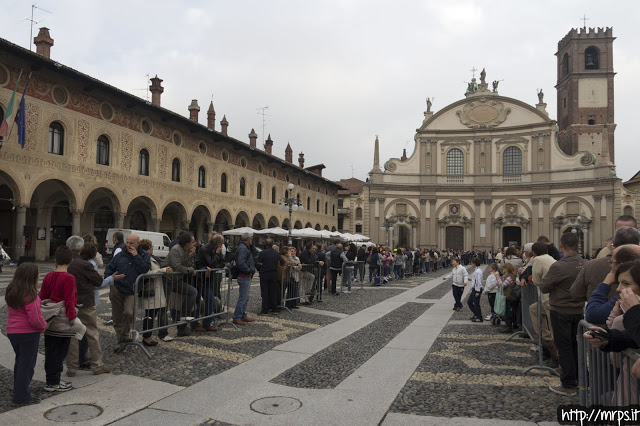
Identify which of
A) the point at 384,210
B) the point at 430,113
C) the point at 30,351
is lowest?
the point at 30,351

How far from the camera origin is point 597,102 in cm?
4966

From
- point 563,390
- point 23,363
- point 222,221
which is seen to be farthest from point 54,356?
point 222,221

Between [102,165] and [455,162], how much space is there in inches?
1447

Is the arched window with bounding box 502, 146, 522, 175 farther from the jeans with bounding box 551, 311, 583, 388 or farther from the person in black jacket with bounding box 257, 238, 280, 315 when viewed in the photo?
the jeans with bounding box 551, 311, 583, 388

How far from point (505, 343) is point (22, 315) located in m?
7.05

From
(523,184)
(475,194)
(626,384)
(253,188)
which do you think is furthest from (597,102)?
(626,384)

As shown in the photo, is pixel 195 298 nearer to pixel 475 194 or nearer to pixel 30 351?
pixel 30 351

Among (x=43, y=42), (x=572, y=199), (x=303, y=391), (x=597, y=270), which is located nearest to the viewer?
(x=597, y=270)

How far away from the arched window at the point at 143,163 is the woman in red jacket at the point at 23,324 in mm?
22312

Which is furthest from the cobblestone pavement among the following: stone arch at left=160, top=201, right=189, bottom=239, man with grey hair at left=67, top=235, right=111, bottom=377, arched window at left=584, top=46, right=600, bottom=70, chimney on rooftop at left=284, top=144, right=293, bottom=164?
arched window at left=584, top=46, right=600, bottom=70

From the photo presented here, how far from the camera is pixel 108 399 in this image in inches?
187

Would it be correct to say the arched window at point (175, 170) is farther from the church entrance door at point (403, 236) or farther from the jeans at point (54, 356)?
the church entrance door at point (403, 236)

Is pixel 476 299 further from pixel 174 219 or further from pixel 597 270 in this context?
pixel 174 219

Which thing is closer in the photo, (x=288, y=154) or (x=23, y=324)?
(x=23, y=324)
